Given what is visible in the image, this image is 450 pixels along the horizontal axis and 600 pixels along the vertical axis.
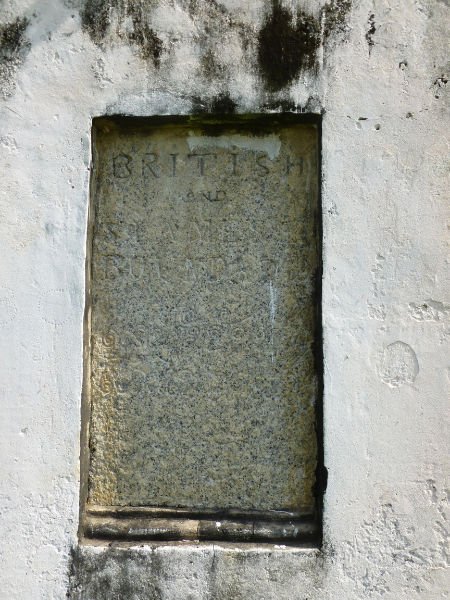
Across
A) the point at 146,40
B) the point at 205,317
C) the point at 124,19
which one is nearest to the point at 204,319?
the point at 205,317

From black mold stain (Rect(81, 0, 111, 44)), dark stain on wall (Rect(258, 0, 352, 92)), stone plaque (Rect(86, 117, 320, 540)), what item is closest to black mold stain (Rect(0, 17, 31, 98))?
black mold stain (Rect(81, 0, 111, 44))

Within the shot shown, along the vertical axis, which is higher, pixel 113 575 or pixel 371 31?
pixel 371 31

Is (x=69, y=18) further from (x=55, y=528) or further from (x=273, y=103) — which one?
(x=55, y=528)

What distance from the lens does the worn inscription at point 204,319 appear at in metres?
3.12

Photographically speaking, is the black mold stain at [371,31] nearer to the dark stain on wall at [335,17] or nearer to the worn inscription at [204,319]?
the dark stain on wall at [335,17]

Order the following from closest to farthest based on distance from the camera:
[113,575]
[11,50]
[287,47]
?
[113,575]
[287,47]
[11,50]

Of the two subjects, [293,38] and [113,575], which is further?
[293,38]

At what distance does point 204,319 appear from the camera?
3.18m

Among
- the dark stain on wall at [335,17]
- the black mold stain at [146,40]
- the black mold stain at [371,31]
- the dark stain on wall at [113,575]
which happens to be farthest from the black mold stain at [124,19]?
the dark stain on wall at [113,575]

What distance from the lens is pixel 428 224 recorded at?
302 cm

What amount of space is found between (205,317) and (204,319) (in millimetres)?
10

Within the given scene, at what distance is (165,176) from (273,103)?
594 millimetres

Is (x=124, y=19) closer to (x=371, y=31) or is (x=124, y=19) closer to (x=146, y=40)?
(x=146, y=40)

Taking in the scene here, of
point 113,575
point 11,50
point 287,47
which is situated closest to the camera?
point 113,575
